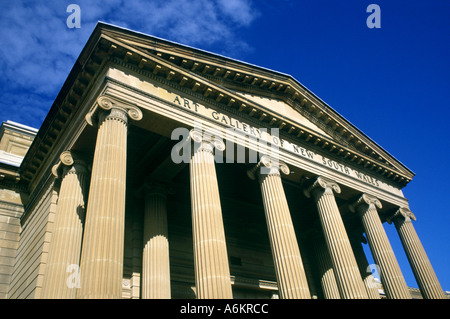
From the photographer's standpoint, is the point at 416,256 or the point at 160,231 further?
the point at 416,256

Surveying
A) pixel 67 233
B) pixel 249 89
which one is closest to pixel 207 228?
pixel 67 233

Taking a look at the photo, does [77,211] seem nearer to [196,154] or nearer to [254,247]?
[196,154]

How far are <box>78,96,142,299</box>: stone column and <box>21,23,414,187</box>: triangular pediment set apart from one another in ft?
8.12

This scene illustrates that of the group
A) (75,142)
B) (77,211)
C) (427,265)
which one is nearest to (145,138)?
(75,142)

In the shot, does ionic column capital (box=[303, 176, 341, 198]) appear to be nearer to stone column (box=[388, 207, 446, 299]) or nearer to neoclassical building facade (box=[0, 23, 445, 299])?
neoclassical building facade (box=[0, 23, 445, 299])

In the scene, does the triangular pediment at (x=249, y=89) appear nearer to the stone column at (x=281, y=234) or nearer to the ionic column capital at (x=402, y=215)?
the ionic column capital at (x=402, y=215)

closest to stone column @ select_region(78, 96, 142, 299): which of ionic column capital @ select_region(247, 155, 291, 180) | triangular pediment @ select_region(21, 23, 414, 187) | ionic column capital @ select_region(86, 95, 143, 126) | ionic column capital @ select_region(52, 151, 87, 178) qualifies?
ionic column capital @ select_region(86, 95, 143, 126)

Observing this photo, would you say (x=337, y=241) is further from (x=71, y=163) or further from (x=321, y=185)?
(x=71, y=163)

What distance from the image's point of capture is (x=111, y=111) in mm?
13984

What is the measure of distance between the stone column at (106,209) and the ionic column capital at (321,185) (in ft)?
34.8

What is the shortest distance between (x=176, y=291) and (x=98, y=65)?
11276mm

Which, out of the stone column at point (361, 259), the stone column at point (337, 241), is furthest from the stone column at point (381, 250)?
the stone column at point (361, 259)

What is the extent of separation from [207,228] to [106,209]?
12.8 feet
